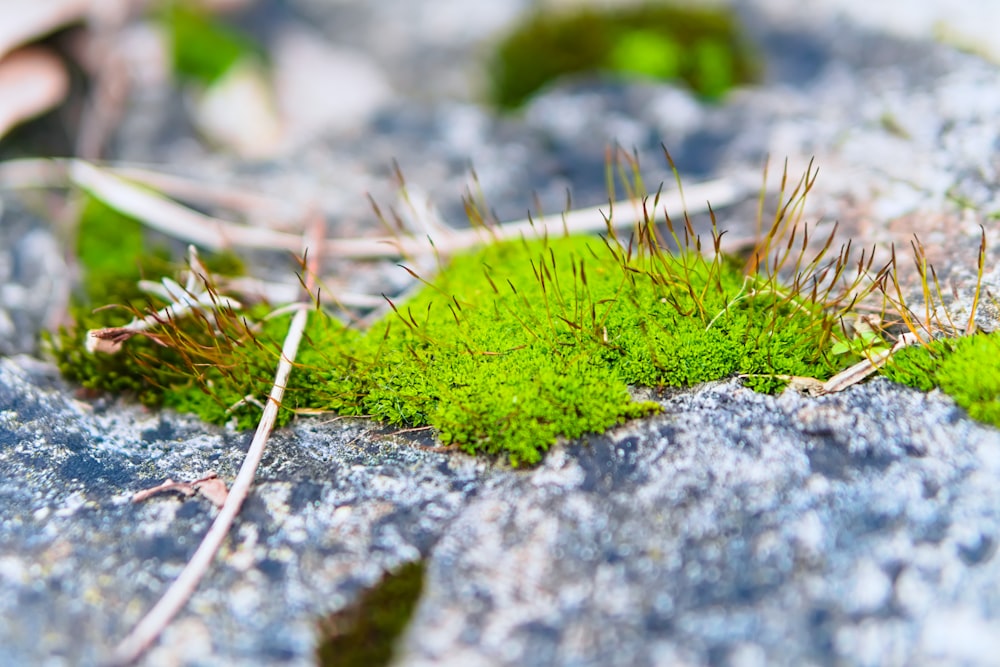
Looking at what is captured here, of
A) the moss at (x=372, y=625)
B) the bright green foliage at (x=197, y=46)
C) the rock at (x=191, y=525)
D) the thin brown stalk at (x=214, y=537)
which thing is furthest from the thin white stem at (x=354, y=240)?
the bright green foliage at (x=197, y=46)

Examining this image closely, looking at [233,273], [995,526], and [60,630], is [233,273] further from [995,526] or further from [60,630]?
[995,526]

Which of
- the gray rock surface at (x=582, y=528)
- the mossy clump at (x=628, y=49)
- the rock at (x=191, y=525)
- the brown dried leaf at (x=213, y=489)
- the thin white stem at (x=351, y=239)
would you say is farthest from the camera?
the mossy clump at (x=628, y=49)

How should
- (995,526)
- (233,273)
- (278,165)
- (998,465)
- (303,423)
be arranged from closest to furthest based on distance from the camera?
(995,526) → (998,465) → (303,423) → (233,273) → (278,165)

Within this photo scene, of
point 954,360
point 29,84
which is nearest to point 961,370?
point 954,360

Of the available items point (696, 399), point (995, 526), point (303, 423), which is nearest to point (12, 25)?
point (303, 423)

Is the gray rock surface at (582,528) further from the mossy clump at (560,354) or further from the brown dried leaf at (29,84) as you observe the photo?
the brown dried leaf at (29,84)

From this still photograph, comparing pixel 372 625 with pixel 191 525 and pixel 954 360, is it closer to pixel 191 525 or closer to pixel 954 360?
pixel 191 525
